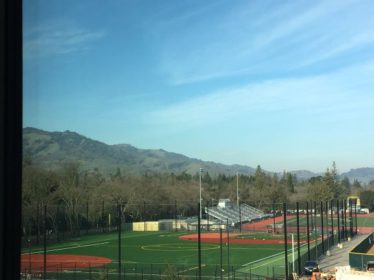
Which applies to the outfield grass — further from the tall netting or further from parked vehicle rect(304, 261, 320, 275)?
parked vehicle rect(304, 261, 320, 275)

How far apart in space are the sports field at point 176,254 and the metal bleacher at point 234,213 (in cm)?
84

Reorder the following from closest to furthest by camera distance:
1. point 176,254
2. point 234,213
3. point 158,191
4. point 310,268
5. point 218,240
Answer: point 310,268 < point 158,191 < point 176,254 < point 218,240 < point 234,213

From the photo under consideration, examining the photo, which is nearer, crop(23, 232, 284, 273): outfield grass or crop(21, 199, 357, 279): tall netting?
crop(21, 199, 357, 279): tall netting

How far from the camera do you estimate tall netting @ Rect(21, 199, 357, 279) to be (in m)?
7.11

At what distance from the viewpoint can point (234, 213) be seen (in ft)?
47.9

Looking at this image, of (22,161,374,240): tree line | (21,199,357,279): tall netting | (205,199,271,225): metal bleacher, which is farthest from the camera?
(205,199,271,225): metal bleacher

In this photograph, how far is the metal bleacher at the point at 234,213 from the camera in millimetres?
13352

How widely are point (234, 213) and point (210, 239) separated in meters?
1.47

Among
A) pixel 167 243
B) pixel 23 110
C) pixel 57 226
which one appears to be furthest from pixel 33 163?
pixel 167 243
